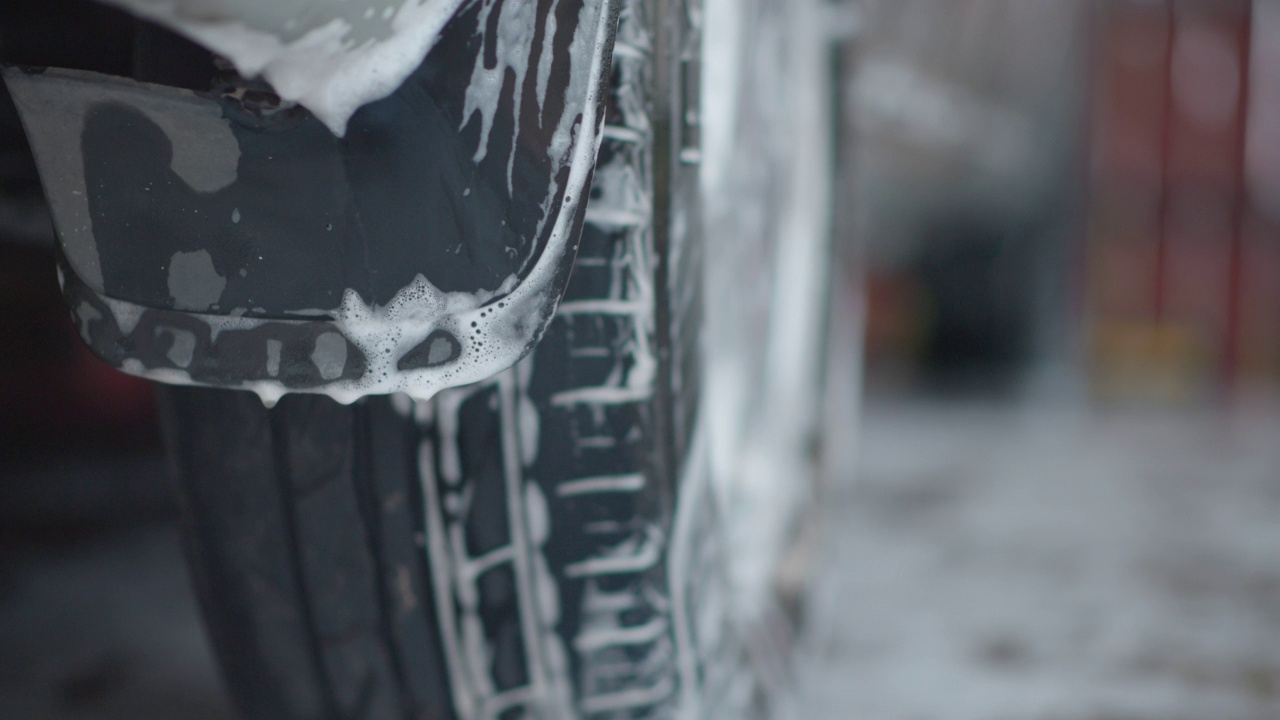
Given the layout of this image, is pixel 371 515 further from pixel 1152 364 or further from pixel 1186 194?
pixel 1186 194

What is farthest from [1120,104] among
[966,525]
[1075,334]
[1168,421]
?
[966,525]

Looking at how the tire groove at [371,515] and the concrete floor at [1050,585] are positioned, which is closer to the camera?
the tire groove at [371,515]

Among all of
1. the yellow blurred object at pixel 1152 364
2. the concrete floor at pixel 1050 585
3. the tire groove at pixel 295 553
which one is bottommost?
the concrete floor at pixel 1050 585

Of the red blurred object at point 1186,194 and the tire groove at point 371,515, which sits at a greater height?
the red blurred object at point 1186,194

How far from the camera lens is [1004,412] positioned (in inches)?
88.1

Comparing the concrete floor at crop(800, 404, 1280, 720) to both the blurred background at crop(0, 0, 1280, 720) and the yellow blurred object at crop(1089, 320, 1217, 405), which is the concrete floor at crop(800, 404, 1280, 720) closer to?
the blurred background at crop(0, 0, 1280, 720)

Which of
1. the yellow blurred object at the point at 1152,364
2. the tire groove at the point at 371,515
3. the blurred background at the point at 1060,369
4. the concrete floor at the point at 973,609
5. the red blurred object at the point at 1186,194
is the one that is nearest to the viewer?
the tire groove at the point at 371,515

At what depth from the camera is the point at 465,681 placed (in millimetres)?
442

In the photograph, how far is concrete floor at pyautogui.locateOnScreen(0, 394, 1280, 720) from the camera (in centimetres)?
74

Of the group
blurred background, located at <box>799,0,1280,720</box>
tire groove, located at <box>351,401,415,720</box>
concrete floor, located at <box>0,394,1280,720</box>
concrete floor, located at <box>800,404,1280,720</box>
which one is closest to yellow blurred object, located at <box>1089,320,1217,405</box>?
blurred background, located at <box>799,0,1280,720</box>

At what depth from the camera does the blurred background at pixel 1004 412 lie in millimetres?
798

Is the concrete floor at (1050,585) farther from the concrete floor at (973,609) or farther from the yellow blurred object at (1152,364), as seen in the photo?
the yellow blurred object at (1152,364)

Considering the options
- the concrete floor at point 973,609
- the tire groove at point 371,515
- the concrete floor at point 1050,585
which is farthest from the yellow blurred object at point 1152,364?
the tire groove at point 371,515

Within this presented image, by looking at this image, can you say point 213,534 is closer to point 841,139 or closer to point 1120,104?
point 841,139
